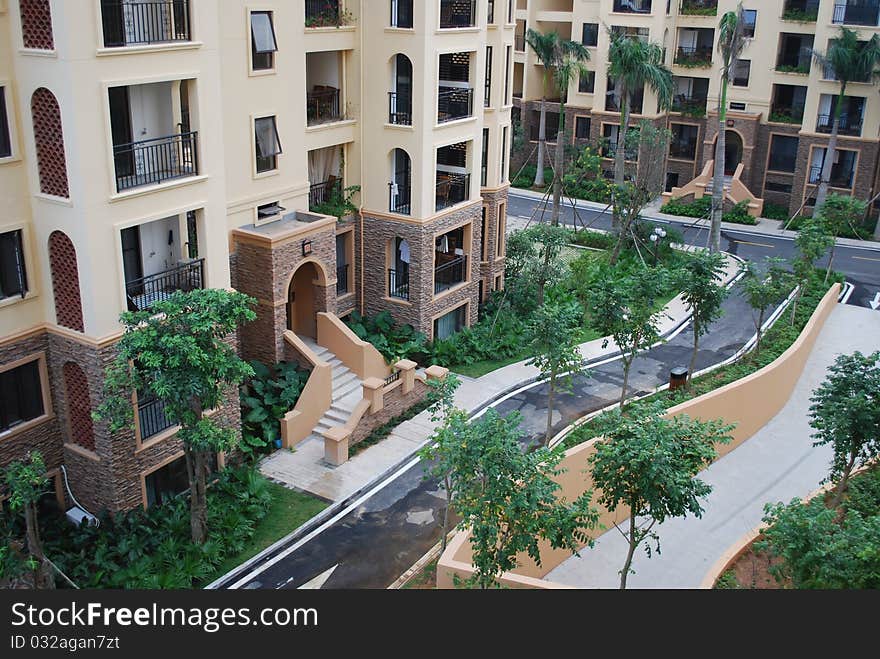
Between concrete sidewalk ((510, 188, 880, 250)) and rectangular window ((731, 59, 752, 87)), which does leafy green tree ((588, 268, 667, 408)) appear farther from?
rectangular window ((731, 59, 752, 87))

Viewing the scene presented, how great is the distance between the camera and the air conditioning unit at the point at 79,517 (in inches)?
839

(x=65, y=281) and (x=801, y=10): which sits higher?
(x=801, y=10)

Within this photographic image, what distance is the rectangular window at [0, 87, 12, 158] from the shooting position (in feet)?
62.8

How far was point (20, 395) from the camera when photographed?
2097 centimetres

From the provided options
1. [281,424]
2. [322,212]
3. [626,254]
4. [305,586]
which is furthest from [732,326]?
[305,586]

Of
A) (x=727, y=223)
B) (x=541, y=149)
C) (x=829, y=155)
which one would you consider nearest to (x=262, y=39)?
(x=541, y=149)

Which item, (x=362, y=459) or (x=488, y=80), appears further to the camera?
(x=488, y=80)

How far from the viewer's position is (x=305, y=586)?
2055 centimetres

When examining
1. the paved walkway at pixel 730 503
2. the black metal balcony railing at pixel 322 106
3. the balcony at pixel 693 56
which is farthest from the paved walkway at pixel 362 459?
the balcony at pixel 693 56

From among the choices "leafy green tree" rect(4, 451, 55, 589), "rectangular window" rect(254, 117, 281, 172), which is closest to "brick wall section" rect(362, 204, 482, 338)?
"rectangular window" rect(254, 117, 281, 172)

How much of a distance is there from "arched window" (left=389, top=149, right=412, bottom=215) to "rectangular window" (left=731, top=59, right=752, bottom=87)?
98.0ft

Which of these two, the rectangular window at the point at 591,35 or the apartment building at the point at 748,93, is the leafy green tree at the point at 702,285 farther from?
the rectangular window at the point at 591,35

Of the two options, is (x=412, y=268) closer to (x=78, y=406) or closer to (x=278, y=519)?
(x=278, y=519)

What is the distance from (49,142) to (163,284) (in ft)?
14.0
